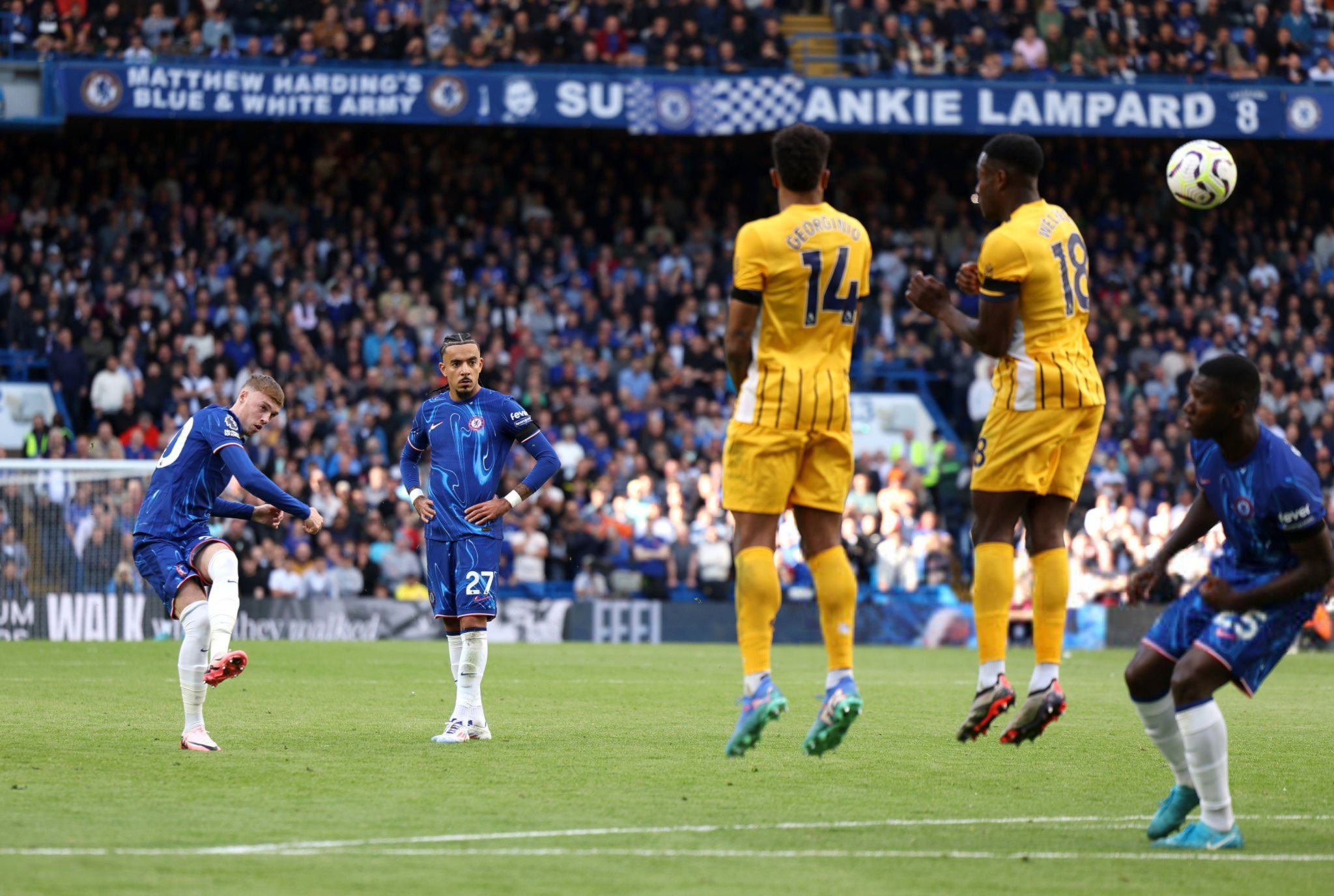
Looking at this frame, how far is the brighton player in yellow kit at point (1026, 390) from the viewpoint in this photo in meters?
8.80

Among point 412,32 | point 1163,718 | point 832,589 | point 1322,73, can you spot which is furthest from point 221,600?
point 1322,73

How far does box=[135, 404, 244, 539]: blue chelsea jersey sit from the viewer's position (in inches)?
429

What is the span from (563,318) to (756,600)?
21.6 m

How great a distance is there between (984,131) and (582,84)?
6.93m

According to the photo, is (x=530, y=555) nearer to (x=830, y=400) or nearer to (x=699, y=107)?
(x=699, y=107)

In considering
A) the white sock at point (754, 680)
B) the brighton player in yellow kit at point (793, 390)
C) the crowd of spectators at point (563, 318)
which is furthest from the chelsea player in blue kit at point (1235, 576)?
the crowd of spectators at point (563, 318)

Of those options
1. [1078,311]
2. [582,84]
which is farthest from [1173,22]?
[1078,311]

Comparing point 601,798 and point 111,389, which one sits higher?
point 111,389

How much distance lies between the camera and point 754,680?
8273mm

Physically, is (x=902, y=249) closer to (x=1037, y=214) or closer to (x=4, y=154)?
(x=4, y=154)

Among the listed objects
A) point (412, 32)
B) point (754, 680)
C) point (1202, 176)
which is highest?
point (412, 32)

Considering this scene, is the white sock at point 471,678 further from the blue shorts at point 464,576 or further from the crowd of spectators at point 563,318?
the crowd of spectators at point 563,318

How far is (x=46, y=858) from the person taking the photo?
21.5 feet

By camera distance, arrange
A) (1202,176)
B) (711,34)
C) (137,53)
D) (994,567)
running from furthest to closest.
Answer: (711,34), (137,53), (1202,176), (994,567)
